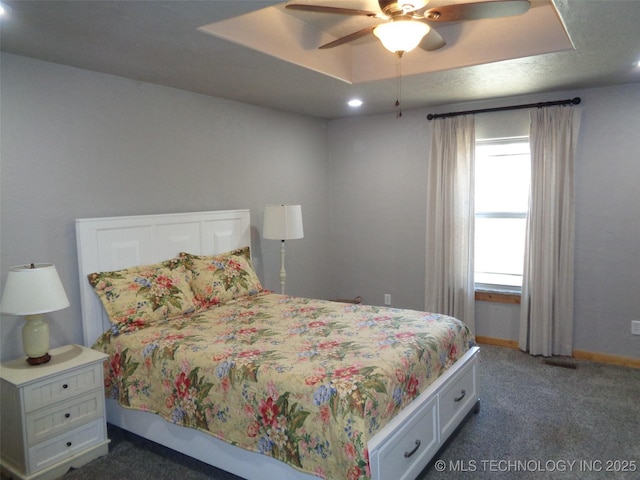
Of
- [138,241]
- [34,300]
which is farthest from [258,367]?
[138,241]

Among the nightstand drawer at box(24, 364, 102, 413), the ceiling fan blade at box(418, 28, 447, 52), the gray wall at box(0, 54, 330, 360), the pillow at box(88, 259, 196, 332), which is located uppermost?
the ceiling fan blade at box(418, 28, 447, 52)

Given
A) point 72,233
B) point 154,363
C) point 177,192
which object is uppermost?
point 177,192

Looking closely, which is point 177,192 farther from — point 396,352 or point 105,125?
point 396,352

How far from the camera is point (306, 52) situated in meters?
3.15

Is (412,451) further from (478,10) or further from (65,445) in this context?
(478,10)

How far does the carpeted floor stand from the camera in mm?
2445

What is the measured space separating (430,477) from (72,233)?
8.46 ft

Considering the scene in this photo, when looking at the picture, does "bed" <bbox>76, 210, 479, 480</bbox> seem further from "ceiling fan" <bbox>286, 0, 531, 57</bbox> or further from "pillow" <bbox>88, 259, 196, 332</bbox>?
"ceiling fan" <bbox>286, 0, 531, 57</bbox>

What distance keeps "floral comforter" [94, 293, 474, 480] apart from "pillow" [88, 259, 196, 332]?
87 mm

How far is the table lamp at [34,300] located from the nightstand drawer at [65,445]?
424mm

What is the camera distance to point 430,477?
2.39 metres

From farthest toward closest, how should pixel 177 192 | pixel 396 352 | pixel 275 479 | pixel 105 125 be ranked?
A: pixel 177 192, pixel 105 125, pixel 396 352, pixel 275 479

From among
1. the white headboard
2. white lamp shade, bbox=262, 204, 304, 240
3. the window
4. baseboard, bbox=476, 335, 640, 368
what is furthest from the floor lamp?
baseboard, bbox=476, 335, 640, 368

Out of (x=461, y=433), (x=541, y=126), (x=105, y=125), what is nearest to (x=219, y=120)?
(x=105, y=125)
